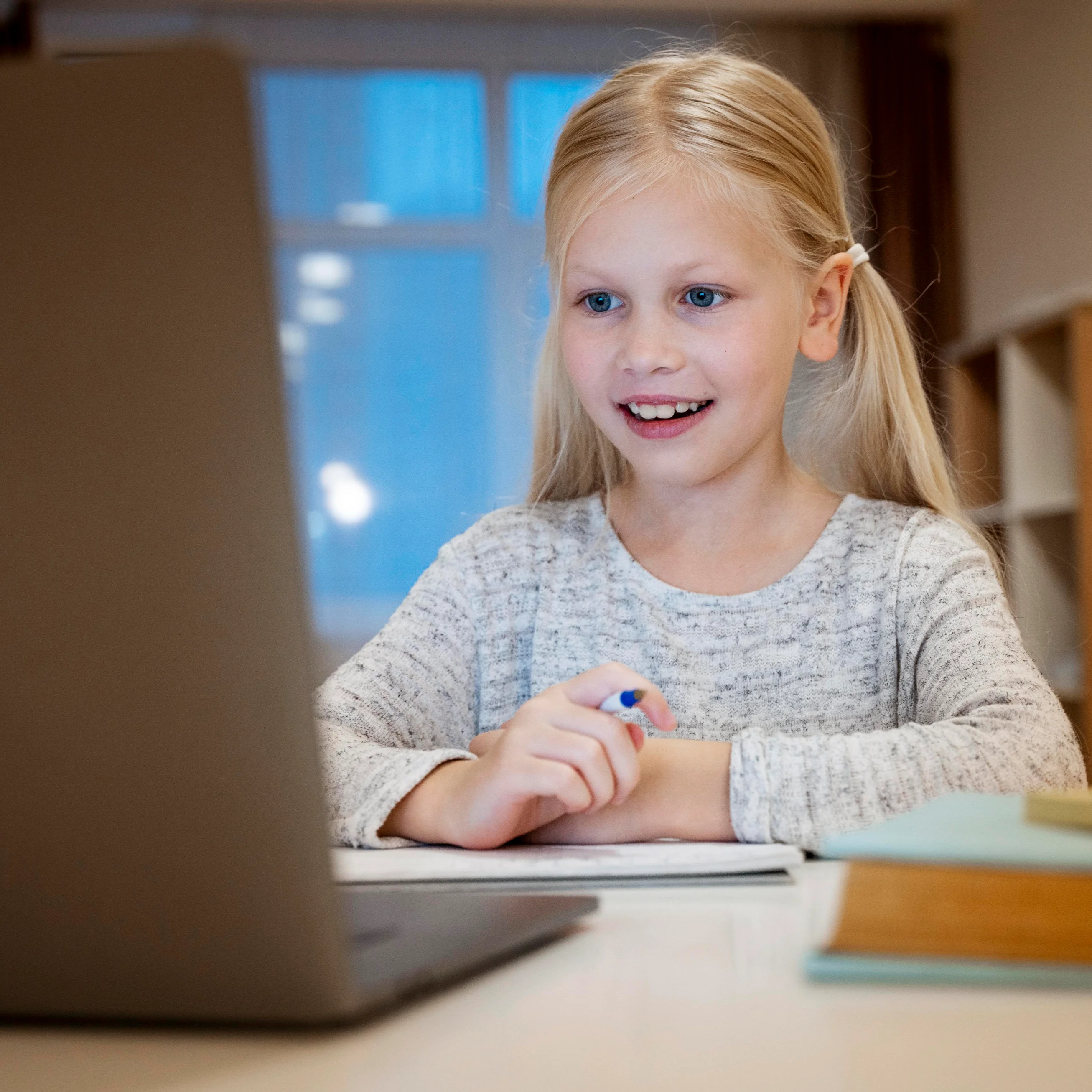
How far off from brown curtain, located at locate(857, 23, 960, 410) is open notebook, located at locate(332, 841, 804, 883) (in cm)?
466

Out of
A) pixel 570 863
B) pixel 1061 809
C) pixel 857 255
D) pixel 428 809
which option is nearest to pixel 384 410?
pixel 857 255

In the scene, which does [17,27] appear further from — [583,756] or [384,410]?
[583,756]

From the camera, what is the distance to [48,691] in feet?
1.19

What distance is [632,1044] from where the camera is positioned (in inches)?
14.7

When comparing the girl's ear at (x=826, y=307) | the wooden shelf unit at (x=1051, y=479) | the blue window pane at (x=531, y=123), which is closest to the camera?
the girl's ear at (x=826, y=307)

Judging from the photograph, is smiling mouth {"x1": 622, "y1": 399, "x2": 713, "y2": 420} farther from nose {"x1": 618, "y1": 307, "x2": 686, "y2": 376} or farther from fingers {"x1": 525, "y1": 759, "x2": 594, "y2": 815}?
fingers {"x1": 525, "y1": 759, "x2": 594, "y2": 815}

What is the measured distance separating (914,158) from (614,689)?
4862 millimetres

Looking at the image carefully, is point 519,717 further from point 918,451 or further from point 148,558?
point 918,451

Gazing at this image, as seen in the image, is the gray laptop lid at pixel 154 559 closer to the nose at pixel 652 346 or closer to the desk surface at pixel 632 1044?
the desk surface at pixel 632 1044

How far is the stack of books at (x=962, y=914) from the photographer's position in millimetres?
424

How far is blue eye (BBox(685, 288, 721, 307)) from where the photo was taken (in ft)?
3.86

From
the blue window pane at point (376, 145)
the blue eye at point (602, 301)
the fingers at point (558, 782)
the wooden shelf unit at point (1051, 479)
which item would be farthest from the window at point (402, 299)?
the fingers at point (558, 782)

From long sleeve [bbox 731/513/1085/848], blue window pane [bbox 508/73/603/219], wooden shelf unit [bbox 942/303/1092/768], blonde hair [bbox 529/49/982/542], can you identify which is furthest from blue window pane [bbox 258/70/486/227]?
long sleeve [bbox 731/513/1085/848]

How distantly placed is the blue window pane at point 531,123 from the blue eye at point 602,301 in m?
4.06
